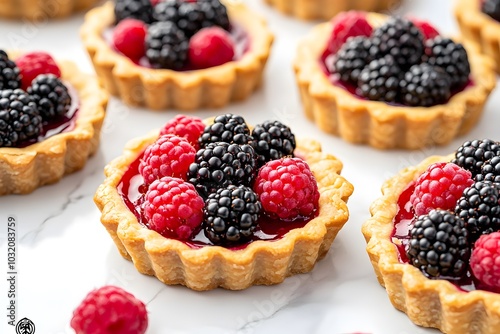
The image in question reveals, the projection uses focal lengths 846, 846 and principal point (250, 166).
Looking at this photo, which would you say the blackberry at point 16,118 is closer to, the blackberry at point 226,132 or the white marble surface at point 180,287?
the white marble surface at point 180,287

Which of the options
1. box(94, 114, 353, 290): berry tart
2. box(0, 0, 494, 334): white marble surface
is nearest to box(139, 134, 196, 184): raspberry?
box(94, 114, 353, 290): berry tart

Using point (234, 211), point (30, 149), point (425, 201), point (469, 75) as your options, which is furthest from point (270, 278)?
point (469, 75)

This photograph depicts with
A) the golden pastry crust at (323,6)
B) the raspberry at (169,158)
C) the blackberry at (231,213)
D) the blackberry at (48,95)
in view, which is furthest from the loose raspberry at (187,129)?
the golden pastry crust at (323,6)

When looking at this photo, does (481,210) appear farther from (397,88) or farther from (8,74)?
(8,74)

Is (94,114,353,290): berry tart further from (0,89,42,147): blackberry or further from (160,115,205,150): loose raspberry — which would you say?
(0,89,42,147): blackberry

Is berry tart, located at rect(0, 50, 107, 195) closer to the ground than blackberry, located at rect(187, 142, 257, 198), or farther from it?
closer to the ground
